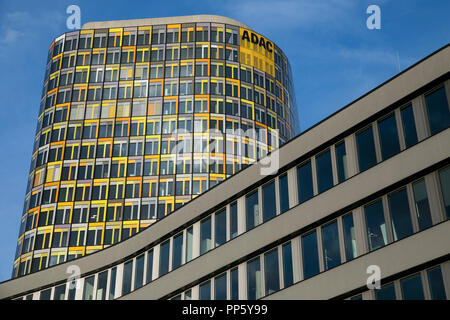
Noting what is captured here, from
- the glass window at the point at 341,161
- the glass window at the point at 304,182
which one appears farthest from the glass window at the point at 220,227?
the glass window at the point at 341,161

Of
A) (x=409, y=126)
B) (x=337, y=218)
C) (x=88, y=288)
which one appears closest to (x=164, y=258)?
(x=88, y=288)

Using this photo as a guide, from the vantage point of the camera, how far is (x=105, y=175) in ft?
276

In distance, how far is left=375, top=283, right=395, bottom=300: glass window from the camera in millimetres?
24953

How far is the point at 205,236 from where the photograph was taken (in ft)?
115

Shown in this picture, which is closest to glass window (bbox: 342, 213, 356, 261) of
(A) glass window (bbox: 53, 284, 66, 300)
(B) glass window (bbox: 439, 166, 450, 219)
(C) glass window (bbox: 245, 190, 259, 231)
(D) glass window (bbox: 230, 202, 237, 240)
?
(B) glass window (bbox: 439, 166, 450, 219)

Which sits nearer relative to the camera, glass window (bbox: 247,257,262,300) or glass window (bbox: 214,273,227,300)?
glass window (bbox: 247,257,262,300)

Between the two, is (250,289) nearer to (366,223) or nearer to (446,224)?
(366,223)

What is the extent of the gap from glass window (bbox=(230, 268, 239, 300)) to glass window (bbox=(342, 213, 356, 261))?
6.96m

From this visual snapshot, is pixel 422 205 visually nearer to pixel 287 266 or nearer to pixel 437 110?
pixel 437 110

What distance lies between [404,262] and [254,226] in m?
9.63

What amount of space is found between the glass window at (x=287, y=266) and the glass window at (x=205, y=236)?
220 inches

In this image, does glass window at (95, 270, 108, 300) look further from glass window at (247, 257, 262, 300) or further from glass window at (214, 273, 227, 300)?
glass window at (247, 257, 262, 300)

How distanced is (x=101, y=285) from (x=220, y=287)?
36.1ft
